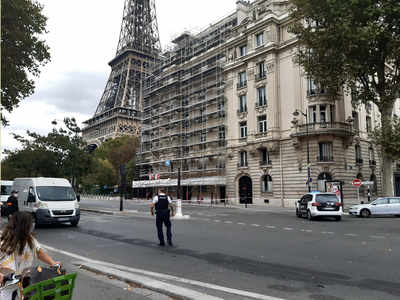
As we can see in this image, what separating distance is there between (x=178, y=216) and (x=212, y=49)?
30.7 metres

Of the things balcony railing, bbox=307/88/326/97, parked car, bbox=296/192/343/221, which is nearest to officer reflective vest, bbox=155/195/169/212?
parked car, bbox=296/192/343/221

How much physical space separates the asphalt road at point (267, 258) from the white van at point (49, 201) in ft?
5.54

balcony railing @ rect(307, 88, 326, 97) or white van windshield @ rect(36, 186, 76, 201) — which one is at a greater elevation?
balcony railing @ rect(307, 88, 326, 97)

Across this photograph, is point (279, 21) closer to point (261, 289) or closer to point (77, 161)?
point (77, 161)

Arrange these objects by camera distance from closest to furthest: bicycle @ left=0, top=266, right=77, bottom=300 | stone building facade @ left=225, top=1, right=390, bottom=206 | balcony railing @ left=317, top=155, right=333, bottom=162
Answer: bicycle @ left=0, top=266, right=77, bottom=300 → balcony railing @ left=317, top=155, right=333, bottom=162 → stone building facade @ left=225, top=1, right=390, bottom=206

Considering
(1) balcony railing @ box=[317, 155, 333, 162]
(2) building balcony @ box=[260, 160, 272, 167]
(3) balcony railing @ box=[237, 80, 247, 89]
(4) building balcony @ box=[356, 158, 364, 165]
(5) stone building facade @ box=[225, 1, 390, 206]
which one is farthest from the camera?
(3) balcony railing @ box=[237, 80, 247, 89]

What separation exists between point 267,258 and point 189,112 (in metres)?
41.7

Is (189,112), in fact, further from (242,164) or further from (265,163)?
(265,163)

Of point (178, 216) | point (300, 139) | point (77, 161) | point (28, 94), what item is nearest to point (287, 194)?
point (300, 139)

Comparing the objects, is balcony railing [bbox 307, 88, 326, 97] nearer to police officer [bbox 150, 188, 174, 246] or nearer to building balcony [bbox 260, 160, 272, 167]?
building balcony [bbox 260, 160, 272, 167]

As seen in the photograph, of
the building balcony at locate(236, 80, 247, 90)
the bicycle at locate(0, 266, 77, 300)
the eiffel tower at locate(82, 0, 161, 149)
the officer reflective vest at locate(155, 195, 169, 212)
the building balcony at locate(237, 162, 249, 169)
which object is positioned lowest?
the bicycle at locate(0, 266, 77, 300)

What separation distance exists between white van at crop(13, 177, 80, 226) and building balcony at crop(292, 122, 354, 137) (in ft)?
75.6

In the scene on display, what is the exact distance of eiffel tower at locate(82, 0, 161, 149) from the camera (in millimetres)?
95125

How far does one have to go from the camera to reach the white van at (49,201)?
1432 centimetres
